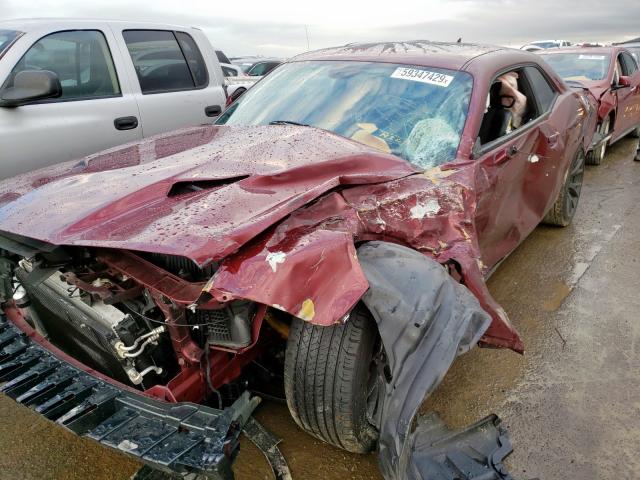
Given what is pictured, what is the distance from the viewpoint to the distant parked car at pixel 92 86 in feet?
11.1

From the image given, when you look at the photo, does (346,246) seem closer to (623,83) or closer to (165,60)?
(165,60)

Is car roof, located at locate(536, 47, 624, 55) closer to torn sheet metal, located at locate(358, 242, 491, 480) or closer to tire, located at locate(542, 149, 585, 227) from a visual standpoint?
tire, located at locate(542, 149, 585, 227)

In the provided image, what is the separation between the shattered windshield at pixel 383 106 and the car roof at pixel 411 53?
7 centimetres

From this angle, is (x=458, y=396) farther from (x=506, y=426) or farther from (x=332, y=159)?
(x=332, y=159)

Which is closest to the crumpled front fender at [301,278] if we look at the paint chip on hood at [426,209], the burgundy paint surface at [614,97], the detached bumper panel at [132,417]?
the detached bumper panel at [132,417]

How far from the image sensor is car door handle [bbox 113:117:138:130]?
390 centimetres

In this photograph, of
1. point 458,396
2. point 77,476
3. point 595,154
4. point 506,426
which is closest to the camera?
point 77,476

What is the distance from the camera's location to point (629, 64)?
700 centimetres

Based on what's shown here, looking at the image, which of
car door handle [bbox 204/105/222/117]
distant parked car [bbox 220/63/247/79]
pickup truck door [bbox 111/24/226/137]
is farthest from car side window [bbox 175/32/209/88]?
distant parked car [bbox 220/63/247/79]

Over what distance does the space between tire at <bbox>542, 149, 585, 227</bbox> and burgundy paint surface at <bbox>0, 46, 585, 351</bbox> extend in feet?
4.71

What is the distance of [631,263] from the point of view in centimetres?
388

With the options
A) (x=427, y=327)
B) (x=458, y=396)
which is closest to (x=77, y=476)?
(x=427, y=327)

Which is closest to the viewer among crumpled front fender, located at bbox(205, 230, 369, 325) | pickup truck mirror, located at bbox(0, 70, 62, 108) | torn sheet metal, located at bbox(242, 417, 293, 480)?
crumpled front fender, located at bbox(205, 230, 369, 325)

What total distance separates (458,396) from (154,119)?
3.21 m
